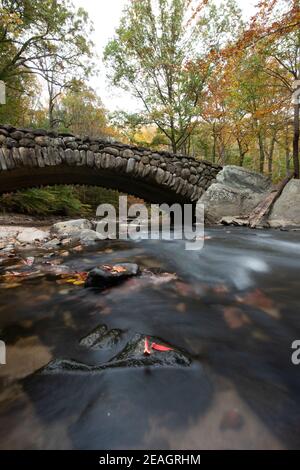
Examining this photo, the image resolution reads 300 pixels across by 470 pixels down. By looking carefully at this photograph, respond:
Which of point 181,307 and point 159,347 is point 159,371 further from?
point 181,307

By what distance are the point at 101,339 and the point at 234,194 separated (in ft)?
25.7

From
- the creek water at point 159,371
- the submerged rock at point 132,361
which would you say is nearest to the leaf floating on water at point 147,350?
the submerged rock at point 132,361

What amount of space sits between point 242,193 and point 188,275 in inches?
247

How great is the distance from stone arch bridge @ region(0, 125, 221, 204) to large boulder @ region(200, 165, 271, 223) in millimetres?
701

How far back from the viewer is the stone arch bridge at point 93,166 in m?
6.69

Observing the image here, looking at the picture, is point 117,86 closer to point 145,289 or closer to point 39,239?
point 39,239

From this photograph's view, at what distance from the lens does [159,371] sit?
1314 millimetres

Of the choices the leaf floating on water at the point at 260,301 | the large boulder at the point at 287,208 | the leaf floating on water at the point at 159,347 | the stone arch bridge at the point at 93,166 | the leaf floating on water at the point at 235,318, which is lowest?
the leaf floating on water at the point at 159,347

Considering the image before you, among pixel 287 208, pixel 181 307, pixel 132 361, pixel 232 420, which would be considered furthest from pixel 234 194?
pixel 232 420

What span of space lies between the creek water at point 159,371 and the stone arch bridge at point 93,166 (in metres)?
5.21

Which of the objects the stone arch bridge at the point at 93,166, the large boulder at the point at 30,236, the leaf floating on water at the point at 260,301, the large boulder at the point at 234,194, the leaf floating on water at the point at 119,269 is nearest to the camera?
the leaf floating on water at the point at 260,301

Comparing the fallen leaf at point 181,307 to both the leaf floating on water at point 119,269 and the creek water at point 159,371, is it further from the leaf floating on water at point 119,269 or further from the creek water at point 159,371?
the leaf floating on water at point 119,269

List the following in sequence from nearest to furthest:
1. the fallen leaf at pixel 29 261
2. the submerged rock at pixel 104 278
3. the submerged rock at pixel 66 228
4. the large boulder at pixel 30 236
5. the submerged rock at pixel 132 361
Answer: the submerged rock at pixel 132 361, the submerged rock at pixel 104 278, the fallen leaf at pixel 29 261, the large boulder at pixel 30 236, the submerged rock at pixel 66 228
